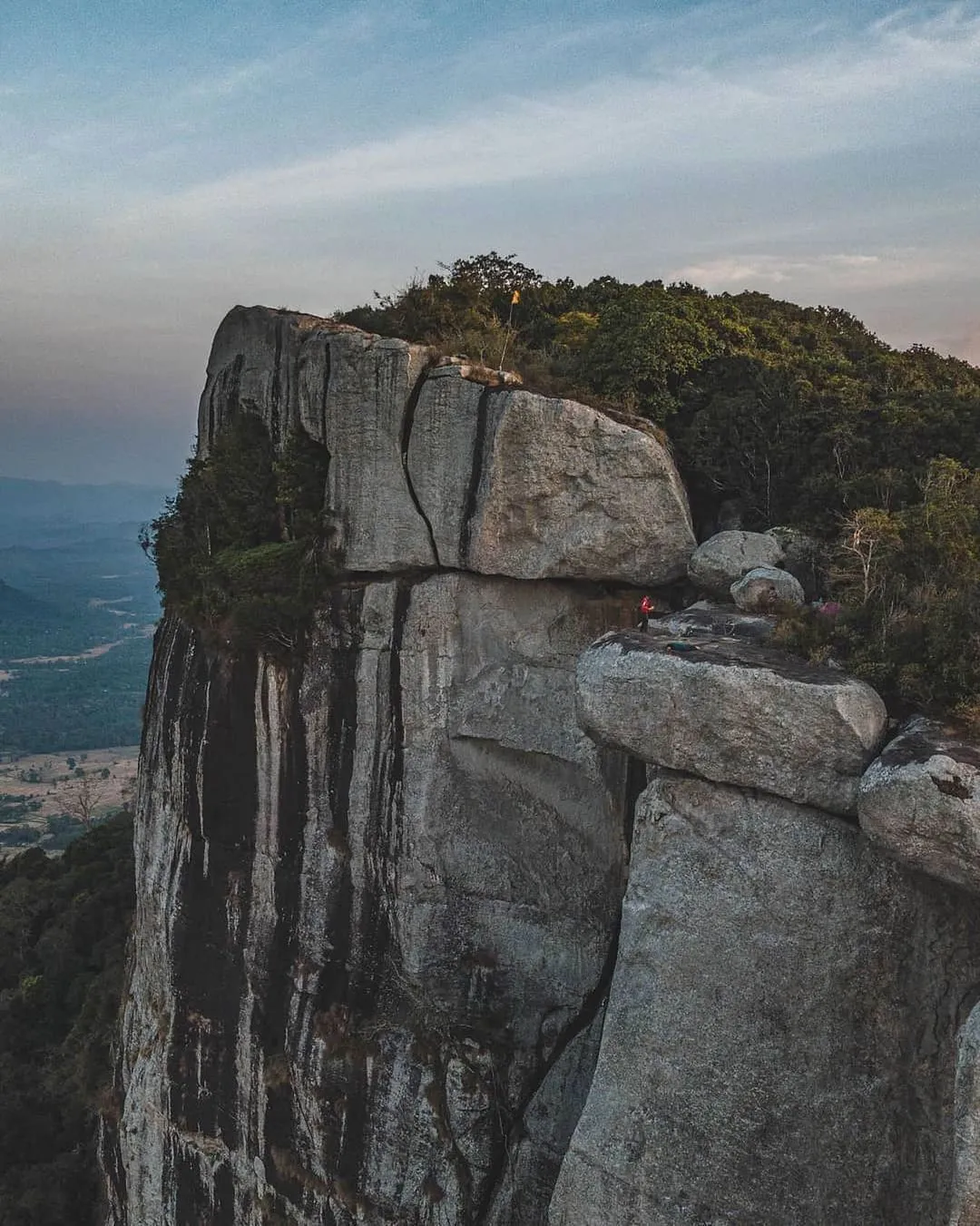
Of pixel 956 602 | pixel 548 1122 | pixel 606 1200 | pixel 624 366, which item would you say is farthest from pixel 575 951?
pixel 624 366

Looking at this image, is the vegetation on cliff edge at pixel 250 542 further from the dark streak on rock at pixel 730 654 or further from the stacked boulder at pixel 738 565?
the stacked boulder at pixel 738 565

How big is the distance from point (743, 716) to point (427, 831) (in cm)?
694

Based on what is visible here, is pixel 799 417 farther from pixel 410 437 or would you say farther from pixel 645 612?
pixel 410 437

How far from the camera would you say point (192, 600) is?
18.5m

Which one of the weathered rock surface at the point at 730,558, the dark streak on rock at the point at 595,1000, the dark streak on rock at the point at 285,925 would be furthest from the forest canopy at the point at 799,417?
the dark streak on rock at the point at 285,925

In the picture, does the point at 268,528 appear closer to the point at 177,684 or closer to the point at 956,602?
the point at 177,684

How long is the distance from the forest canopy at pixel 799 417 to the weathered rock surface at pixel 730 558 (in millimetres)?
1020

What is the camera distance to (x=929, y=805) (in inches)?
385

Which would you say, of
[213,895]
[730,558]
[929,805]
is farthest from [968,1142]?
[213,895]

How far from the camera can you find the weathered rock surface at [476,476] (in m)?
15.6

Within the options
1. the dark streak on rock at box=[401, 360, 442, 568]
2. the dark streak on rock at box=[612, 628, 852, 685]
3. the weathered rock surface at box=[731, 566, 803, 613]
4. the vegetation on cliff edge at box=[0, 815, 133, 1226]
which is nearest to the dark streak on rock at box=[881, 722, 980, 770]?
the dark streak on rock at box=[612, 628, 852, 685]

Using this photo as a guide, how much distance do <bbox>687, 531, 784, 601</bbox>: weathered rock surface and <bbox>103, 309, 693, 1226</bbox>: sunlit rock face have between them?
0.89m

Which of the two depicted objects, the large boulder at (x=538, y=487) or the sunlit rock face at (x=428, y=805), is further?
the sunlit rock face at (x=428, y=805)

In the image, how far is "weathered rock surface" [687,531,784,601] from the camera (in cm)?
1530
